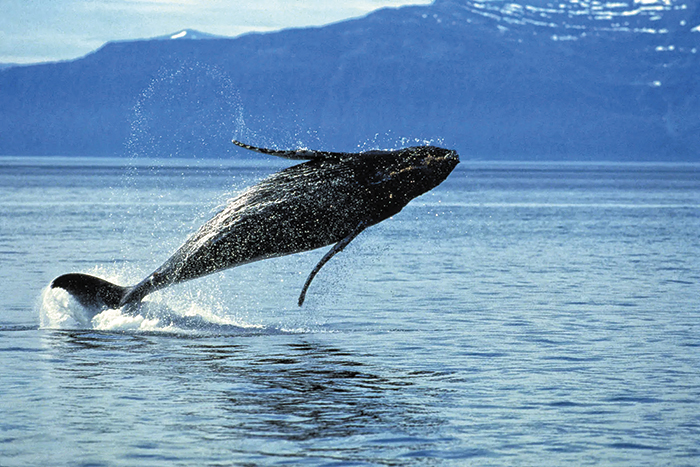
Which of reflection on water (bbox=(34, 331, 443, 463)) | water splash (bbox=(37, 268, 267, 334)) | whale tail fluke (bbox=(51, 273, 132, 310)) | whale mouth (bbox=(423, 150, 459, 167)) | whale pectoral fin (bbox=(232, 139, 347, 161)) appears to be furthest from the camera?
water splash (bbox=(37, 268, 267, 334))

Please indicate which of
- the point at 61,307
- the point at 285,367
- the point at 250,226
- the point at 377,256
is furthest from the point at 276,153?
the point at 377,256

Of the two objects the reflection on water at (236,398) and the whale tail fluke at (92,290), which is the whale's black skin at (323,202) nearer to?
the reflection on water at (236,398)

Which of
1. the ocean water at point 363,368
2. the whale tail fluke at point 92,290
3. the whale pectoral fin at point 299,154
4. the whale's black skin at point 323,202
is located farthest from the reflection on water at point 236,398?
the whale pectoral fin at point 299,154

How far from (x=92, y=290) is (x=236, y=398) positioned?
446 centimetres

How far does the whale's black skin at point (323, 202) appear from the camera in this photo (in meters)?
14.2

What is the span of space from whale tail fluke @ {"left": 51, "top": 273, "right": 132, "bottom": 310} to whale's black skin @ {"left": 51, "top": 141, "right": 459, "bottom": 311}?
1767 millimetres

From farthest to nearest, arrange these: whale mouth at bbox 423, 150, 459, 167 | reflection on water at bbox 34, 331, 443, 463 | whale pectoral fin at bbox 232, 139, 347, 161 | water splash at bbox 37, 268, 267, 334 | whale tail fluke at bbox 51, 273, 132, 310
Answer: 1. water splash at bbox 37, 268, 267, 334
2. whale tail fluke at bbox 51, 273, 132, 310
3. whale mouth at bbox 423, 150, 459, 167
4. whale pectoral fin at bbox 232, 139, 347, 161
5. reflection on water at bbox 34, 331, 443, 463

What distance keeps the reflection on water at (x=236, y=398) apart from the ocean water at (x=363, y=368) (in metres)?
0.03

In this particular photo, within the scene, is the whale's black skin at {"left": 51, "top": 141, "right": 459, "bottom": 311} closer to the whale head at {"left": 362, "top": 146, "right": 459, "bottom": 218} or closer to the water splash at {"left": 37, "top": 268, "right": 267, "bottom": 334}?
the whale head at {"left": 362, "top": 146, "right": 459, "bottom": 218}

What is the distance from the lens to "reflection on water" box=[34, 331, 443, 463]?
1045 cm

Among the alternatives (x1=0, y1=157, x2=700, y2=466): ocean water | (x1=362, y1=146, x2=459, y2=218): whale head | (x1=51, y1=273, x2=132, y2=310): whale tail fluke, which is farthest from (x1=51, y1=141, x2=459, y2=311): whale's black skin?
(x1=51, y1=273, x2=132, y2=310): whale tail fluke

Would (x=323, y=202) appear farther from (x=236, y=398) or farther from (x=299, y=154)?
(x=236, y=398)

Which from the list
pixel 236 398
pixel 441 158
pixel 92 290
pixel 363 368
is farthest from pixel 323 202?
pixel 92 290

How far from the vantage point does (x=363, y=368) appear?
14.2m
